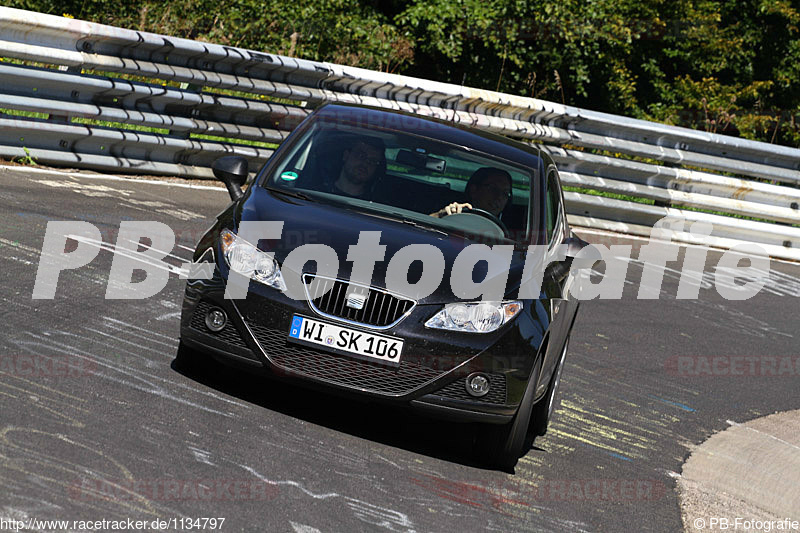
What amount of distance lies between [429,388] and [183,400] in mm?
1174

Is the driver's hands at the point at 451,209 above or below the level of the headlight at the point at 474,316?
above

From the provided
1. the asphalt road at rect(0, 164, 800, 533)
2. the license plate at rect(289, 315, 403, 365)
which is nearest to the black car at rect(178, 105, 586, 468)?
the license plate at rect(289, 315, 403, 365)

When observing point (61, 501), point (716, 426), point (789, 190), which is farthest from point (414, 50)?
point (61, 501)

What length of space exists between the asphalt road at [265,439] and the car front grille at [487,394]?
14.1 inches

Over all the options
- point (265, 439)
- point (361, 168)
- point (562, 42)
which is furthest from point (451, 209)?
→ point (562, 42)

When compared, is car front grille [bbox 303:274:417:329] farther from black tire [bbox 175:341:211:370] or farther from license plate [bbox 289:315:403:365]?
black tire [bbox 175:341:211:370]

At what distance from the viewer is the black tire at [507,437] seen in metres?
5.80

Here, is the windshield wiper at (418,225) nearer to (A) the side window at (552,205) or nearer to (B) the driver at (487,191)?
(B) the driver at (487,191)

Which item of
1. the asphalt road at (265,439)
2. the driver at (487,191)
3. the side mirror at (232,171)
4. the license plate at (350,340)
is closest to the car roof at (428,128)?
the driver at (487,191)

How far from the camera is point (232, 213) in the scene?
6137mm

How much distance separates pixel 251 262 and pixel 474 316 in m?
1.08

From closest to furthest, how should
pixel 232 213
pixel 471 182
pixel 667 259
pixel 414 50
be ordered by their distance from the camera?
pixel 232 213, pixel 471 182, pixel 667 259, pixel 414 50

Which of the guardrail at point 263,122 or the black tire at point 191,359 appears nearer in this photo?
the black tire at point 191,359

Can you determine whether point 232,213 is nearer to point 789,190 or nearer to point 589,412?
point 589,412
